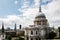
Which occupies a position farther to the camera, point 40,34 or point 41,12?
point 41,12

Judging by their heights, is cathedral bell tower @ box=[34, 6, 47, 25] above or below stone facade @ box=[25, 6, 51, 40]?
above

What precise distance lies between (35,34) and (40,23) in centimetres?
304

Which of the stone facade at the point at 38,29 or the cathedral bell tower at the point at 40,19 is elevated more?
the cathedral bell tower at the point at 40,19

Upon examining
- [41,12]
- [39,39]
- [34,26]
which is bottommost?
[39,39]

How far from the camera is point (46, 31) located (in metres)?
43.8

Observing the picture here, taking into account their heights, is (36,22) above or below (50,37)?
above

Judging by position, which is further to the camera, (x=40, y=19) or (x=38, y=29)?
(x=40, y=19)

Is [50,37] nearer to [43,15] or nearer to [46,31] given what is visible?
[46,31]

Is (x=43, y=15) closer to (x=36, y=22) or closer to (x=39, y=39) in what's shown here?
(x=36, y=22)

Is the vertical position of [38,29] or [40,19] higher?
[40,19]

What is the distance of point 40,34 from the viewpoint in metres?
42.7

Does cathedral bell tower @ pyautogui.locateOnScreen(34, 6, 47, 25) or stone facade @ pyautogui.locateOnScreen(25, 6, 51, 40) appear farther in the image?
cathedral bell tower @ pyautogui.locateOnScreen(34, 6, 47, 25)

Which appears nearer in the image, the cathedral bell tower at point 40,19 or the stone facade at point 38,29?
the stone facade at point 38,29

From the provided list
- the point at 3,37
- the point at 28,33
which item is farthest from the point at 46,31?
the point at 3,37
